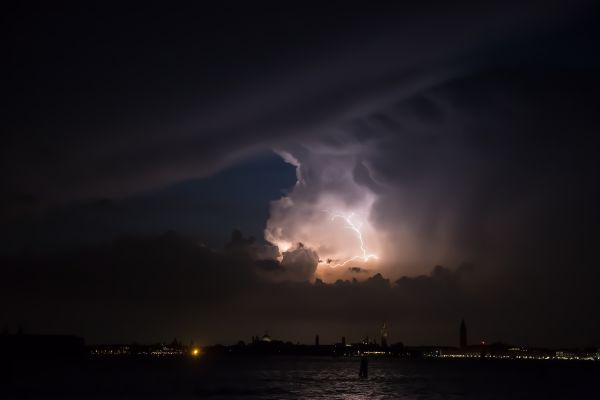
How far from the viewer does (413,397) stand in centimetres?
7431

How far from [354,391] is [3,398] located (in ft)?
132

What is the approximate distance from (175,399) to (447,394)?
1349 inches

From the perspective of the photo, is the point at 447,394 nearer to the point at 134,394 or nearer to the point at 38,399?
the point at 134,394

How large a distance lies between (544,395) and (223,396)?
42775 millimetres

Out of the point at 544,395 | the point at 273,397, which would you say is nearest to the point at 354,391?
the point at 273,397

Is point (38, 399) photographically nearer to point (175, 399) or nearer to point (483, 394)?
point (175, 399)

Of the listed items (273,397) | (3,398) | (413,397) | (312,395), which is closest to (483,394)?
(413,397)

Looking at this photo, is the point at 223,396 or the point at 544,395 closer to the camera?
the point at 223,396

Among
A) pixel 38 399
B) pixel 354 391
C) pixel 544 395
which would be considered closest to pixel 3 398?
pixel 38 399

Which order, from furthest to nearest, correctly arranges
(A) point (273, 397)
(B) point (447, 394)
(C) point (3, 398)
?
(B) point (447, 394) < (A) point (273, 397) < (C) point (3, 398)

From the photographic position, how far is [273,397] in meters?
71.1

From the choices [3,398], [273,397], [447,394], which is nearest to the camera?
[3,398]

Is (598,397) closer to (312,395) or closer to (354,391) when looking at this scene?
(354,391)

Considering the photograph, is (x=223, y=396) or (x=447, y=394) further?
(x=447, y=394)
